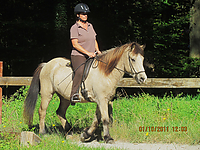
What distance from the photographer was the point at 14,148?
15.6 feet

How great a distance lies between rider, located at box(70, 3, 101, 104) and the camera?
5879 millimetres

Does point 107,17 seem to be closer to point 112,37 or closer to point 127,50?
point 112,37

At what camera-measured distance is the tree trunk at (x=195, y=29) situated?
10164mm

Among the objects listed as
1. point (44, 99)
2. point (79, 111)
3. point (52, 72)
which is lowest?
point (79, 111)

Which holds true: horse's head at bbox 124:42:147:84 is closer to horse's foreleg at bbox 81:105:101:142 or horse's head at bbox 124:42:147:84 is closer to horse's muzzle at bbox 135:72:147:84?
horse's muzzle at bbox 135:72:147:84

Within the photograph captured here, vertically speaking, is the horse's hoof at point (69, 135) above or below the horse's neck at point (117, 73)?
below

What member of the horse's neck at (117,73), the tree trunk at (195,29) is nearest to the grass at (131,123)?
the horse's neck at (117,73)

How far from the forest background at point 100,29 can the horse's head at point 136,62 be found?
5.12 meters

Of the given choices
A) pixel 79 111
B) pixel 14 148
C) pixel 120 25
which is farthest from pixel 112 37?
pixel 14 148

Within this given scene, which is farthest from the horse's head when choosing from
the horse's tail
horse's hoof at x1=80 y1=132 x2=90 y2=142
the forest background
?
the forest background

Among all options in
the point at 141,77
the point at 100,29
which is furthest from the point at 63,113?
the point at 100,29

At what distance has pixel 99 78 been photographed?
19.0 feet

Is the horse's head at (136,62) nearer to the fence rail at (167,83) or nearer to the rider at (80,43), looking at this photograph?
the rider at (80,43)

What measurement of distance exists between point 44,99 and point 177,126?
3.11 metres
